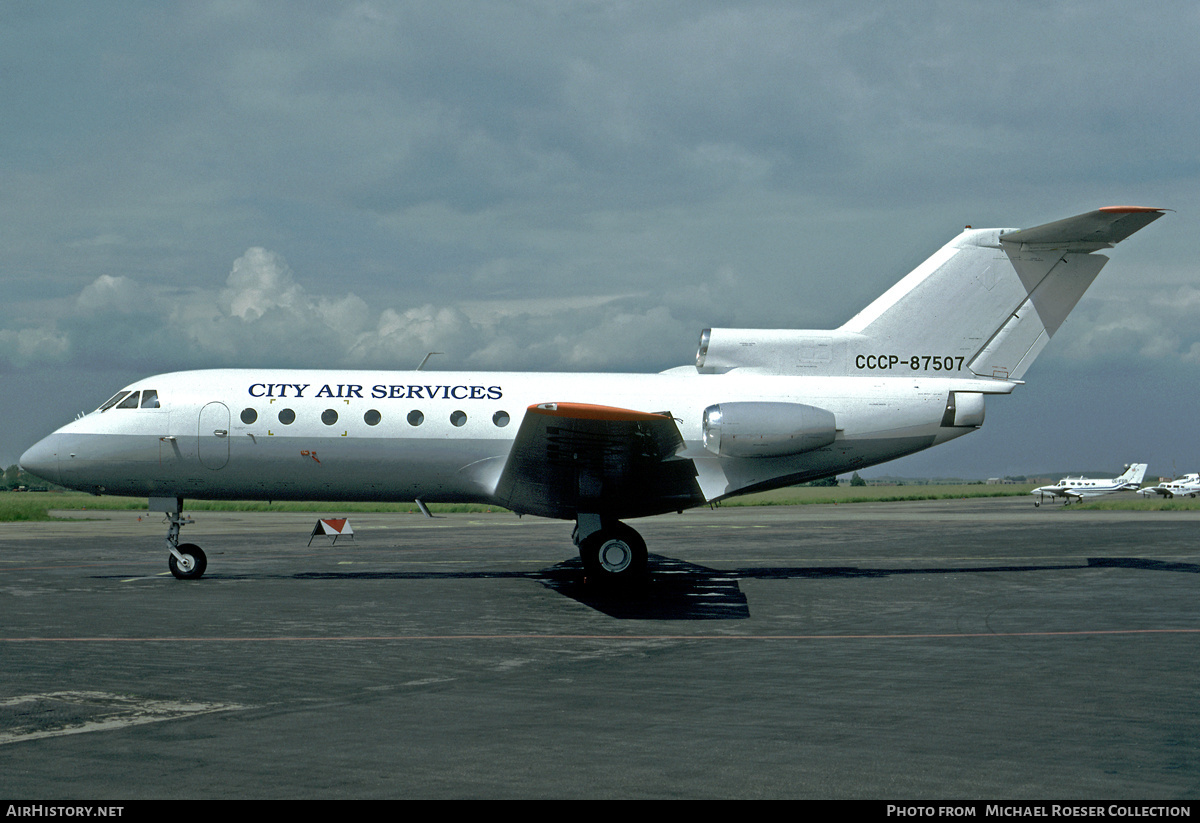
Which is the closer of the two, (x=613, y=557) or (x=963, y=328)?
(x=613, y=557)

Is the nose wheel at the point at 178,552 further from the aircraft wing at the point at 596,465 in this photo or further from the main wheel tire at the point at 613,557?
the main wheel tire at the point at 613,557

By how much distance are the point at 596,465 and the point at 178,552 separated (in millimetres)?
7851

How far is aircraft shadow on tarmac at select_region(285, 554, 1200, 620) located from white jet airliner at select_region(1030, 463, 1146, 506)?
5345 centimetres

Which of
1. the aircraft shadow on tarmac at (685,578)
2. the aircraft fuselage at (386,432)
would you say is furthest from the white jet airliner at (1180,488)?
the aircraft fuselage at (386,432)

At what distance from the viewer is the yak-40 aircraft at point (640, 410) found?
1733 cm

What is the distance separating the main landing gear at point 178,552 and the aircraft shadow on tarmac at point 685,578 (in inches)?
68.7

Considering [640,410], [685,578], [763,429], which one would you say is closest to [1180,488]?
[685,578]

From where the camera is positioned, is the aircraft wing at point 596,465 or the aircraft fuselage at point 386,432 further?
the aircraft fuselage at point 386,432

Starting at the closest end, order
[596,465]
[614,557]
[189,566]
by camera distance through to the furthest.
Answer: [596,465] → [614,557] → [189,566]

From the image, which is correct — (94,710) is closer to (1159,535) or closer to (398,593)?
(398,593)

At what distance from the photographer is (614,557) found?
53.0 feet

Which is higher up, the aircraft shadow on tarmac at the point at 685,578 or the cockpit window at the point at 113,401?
the cockpit window at the point at 113,401

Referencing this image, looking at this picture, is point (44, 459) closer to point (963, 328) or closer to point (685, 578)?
point (685, 578)
